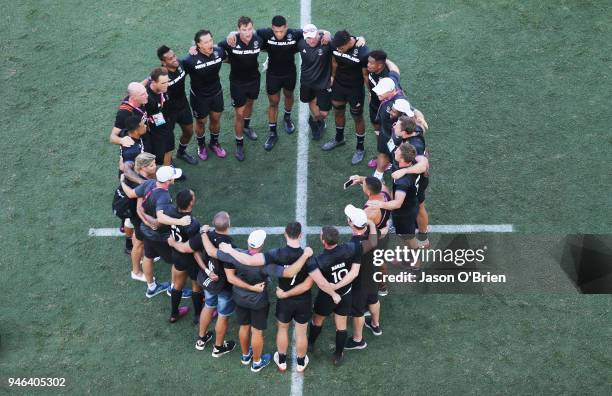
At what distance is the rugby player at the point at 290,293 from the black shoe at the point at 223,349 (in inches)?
24.0

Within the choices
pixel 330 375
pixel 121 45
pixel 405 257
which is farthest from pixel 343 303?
pixel 121 45

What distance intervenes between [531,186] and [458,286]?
2.29m

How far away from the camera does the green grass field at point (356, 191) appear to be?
8945mm

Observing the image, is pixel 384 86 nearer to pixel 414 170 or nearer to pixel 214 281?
pixel 414 170

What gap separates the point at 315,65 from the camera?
11172mm

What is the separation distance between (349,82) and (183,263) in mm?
3875

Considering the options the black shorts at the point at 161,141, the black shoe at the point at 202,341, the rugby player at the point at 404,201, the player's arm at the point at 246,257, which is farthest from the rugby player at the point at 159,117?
the rugby player at the point at 404,201

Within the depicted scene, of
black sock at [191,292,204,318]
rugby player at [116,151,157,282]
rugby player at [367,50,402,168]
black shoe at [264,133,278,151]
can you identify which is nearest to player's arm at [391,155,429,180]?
rugby player at [367,50,402,168]

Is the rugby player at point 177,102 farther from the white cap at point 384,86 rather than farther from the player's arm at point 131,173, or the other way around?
the white cap at point 384,86

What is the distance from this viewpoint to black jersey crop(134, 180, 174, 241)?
28.9 ft

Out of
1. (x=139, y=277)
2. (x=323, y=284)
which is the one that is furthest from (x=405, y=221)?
(x=139, y=277)

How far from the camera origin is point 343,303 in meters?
8.55

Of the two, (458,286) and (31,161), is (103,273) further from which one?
(458,286)

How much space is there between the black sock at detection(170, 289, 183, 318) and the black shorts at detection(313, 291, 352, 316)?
1.77m
